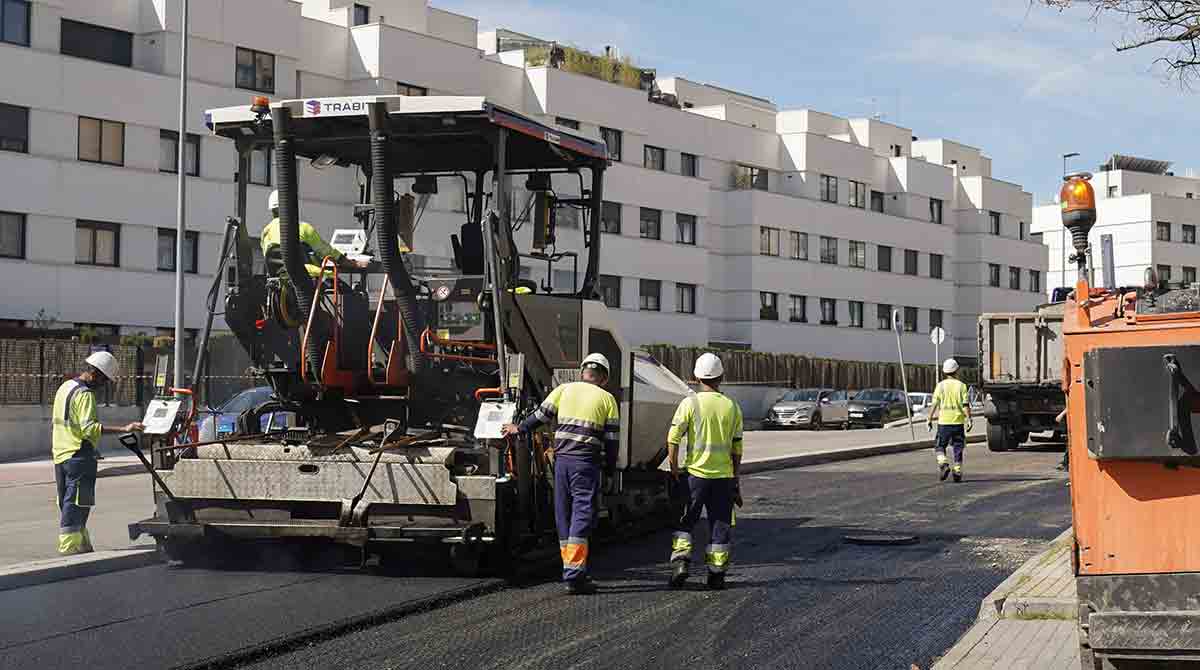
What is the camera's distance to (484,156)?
11.9 metres

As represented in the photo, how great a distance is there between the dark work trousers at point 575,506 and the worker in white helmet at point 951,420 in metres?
11.2

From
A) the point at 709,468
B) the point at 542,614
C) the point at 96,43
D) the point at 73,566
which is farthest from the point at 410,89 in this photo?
the point at 542,614

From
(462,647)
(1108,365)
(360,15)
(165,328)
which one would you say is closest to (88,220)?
(165,328)

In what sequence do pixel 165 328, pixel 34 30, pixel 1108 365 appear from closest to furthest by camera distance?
pixel 1108 365, pixel 34 30, pixel 165 328

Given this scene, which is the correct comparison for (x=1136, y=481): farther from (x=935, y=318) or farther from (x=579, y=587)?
(x=935, y=318)

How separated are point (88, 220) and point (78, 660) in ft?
109

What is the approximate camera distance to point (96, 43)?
3978 cm

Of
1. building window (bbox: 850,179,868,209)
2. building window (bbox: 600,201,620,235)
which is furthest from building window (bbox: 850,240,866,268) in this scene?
building window (bbox: 600,201,620,235)

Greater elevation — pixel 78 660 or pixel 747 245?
pixel 747 245

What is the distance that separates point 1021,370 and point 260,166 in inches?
766

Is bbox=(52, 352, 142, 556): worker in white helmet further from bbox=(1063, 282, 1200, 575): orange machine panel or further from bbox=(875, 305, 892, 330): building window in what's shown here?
bbox=(875, 305, 892, 330): building window

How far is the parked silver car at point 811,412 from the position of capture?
160 feet

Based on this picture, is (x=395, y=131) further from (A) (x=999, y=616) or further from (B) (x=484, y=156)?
(A) (x=999, y=616)

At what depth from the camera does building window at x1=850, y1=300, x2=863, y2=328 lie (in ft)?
224
